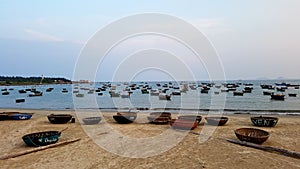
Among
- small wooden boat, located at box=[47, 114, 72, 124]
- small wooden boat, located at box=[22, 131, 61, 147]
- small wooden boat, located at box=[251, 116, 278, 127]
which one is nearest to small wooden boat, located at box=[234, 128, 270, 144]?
small wooden boat, located at box=[251, 116, 278, 127]

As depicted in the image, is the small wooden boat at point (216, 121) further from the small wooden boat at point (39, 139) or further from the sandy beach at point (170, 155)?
the small wooden boat at point (39, 139)

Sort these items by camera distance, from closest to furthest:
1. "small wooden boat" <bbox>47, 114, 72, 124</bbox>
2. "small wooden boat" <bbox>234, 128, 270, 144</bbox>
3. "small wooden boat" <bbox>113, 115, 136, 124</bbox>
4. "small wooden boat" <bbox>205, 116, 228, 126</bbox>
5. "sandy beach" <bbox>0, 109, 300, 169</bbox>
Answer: "sandy beach" <bbox>0, 109, 300, 169</bbox> < "small wooden boat" <bbox>234, 128, 270, 144</bbox> < "small wooden boat" <bbox>205, 116, 228, 126</bbox> < "small wooden boat" <bbox>113, 115, 136, 124</bbox> < "small wooden boat" <bbox>47, 114, 72, 124</bbox>

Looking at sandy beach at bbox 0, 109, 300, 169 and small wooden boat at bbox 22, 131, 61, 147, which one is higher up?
small wooden boat at bbox 22, 131, 61, 147

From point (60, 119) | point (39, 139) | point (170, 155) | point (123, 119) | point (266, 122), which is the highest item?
point (39, 139)

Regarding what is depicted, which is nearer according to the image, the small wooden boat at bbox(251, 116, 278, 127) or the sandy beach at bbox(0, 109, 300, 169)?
the sandy beach at bbox(0, 109, 300, 169)

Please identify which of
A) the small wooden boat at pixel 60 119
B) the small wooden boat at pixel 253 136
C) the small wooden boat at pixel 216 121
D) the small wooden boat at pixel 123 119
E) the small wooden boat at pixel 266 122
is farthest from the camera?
the small wooden boat at pixel 60 119

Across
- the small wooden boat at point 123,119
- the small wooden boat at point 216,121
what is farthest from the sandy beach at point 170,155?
the small wooden boat at point 123,119

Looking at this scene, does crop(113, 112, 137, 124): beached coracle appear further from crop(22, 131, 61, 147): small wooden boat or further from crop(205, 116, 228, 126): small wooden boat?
crop(22, 131, 61, 147): small wooden boat

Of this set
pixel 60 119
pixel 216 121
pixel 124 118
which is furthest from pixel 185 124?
pixel 60 119

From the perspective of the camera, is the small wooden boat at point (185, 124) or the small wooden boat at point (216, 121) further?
the small wooden boat at point (216, 121)

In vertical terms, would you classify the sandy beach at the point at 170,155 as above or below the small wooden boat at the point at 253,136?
below

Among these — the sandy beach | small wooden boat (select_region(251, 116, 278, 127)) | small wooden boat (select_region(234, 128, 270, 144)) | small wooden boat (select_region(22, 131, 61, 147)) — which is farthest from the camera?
small wooden boat (select_region(251, 116, 278, 127))

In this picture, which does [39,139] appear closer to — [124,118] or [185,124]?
[124,118]

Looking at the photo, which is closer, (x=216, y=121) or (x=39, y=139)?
(x=39, y=139)
